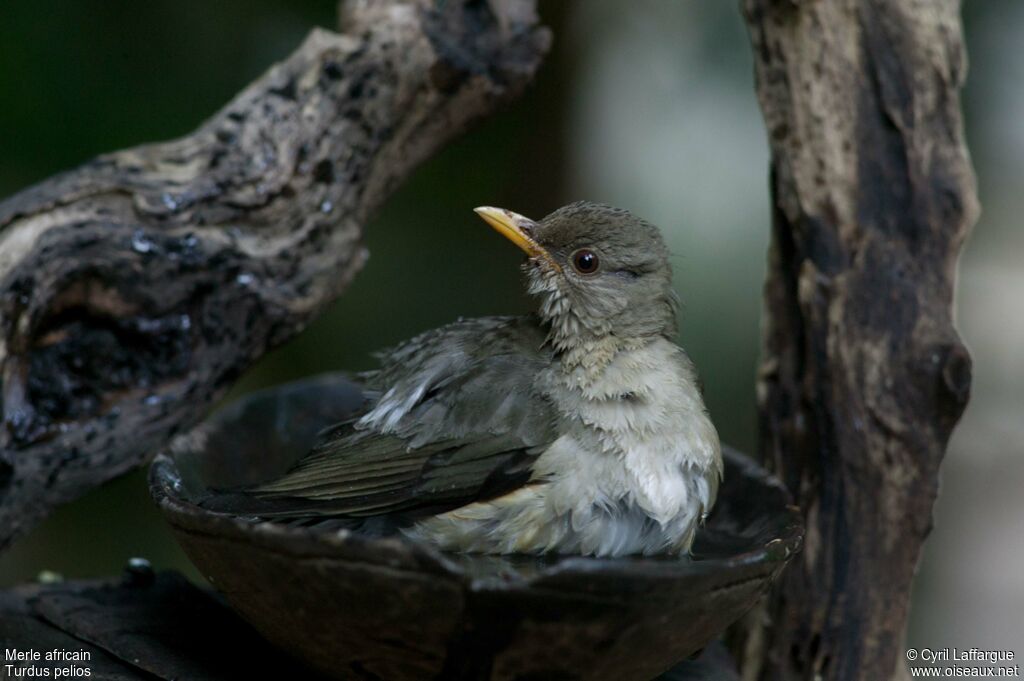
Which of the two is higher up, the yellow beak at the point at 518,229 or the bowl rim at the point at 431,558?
the yellow beak at the point at 518,229

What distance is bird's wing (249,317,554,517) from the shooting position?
2088 mm

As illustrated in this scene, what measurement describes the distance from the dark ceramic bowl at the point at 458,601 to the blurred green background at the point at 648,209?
286 cm

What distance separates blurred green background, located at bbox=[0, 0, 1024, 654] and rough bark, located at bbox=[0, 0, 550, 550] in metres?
1.55

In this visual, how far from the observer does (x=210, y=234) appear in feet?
9.13

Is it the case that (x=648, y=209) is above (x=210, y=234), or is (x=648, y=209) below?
above

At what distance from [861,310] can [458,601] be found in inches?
56.2

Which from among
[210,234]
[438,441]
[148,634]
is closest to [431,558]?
[438,441]

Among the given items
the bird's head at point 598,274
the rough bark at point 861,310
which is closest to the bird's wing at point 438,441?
the bird's head at point 598,274

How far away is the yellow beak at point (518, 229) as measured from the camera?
2.41m

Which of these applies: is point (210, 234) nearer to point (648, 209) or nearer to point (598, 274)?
point (598, 274)

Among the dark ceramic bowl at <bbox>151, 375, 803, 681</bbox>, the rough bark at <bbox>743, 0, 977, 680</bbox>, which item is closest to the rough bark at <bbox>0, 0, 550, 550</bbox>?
the dark ceramic bowl at <bbox>151, 375, 803, 681</bbox>

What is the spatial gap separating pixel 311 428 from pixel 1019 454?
3.63 metres

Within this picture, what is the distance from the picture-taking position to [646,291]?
236 centimetres

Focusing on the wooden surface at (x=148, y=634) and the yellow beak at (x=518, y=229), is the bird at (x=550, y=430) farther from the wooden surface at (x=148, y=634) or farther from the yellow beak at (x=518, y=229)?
the wooden surface at (x=148, y=634)
